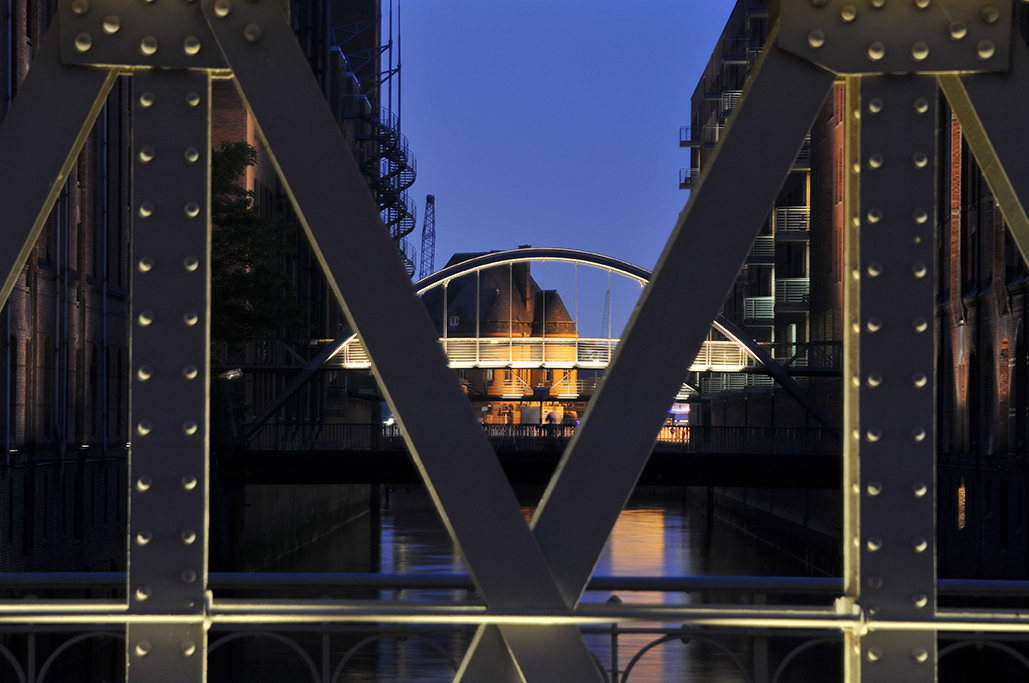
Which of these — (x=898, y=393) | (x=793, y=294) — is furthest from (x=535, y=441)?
(x=898, y=393)

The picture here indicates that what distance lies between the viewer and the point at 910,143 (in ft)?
9.53

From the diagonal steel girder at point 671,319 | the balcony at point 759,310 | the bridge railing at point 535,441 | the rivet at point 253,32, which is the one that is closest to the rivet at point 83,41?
the rivet at point 253,32

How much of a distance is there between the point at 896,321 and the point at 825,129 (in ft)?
148

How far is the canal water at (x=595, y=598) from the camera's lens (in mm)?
21969

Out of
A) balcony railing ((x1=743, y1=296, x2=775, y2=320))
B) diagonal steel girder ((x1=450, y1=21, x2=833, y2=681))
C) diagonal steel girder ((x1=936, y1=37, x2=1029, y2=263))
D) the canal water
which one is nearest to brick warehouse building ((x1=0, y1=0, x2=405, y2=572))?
the canal water

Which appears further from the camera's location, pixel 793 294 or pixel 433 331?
pixel 793 294

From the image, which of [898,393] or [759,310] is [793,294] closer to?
[759,310]

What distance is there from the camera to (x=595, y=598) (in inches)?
1141

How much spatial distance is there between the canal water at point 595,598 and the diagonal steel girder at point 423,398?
0.60 m

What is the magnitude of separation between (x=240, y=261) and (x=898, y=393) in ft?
90.1

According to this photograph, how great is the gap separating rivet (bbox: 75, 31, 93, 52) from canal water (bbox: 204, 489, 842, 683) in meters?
1.61

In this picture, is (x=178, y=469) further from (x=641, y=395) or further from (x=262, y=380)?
(x=262, y=380)

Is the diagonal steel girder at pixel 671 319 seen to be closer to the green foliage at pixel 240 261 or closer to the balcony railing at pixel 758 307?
the green foliage at pixel 240 261

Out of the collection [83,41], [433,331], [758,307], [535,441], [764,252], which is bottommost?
[535,441]
